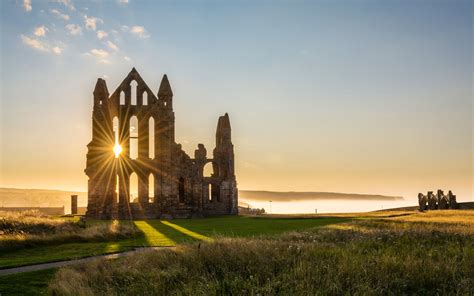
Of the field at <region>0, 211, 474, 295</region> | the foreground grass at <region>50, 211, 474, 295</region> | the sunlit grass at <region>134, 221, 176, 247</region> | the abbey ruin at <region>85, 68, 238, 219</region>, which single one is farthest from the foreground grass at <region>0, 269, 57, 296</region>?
the abbey ruin at <region>85, 68, 238, 219</region>

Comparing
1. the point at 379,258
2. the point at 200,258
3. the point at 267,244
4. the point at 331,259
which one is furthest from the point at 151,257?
the point at 379,258

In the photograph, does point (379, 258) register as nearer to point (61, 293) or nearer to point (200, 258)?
point (200, 258)

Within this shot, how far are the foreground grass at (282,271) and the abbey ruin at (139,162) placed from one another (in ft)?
110

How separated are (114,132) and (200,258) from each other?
37.7 m

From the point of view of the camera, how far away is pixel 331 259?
42.1 feet

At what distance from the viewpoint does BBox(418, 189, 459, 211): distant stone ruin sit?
5281cm

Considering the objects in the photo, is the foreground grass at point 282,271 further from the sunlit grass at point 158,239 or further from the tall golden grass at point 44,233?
the tall golden grass at point 44,233

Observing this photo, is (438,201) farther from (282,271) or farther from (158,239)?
(282,271)

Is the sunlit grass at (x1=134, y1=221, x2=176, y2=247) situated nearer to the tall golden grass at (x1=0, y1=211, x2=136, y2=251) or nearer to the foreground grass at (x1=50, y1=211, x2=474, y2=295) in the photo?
the tall golden grass at (x1=0, y1=211, x2=136, y2=251)

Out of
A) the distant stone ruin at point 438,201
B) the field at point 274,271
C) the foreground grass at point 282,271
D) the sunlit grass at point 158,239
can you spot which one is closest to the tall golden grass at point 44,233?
the sunlit grass at point 158,239

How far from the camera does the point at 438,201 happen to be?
5328 cm

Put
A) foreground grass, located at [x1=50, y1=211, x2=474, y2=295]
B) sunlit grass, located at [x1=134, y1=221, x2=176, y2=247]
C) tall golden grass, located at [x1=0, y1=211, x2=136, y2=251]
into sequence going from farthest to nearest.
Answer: sunlit grass, located at [x1=134, y1=221, x2=176, y2=247] → tall golden grass, located at [x1=0, y1=211, x2=136, y2=251] → foreground grass, located at [x1=50, y1=211, x2=474, y2=295]

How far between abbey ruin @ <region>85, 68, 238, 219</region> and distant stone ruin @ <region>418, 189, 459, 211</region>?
913 inches

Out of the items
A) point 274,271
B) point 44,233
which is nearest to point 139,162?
point 44,233
